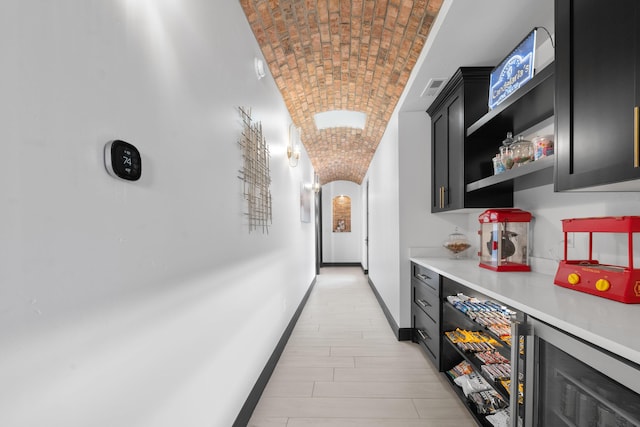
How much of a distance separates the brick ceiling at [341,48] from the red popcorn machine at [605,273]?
1478 mm

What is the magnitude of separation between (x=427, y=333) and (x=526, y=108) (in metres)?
1.90

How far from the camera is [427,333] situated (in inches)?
103

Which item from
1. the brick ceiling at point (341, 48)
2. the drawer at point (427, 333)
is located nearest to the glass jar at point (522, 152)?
the brick ceiling at point (341, 48)

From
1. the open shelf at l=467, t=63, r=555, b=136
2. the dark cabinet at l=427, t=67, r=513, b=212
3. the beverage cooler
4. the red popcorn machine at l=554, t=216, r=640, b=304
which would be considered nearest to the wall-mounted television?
the open shelf at l=467, t=63, r=555, b=136

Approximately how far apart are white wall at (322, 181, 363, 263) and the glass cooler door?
781 centimetres

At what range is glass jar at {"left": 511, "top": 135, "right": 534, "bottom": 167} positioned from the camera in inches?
71.4

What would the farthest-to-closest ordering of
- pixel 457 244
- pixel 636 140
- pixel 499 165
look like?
pixel 457 244, pixel 499 165, pixel 636 140

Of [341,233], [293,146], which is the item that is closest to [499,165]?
[293,146]

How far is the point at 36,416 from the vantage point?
60cm

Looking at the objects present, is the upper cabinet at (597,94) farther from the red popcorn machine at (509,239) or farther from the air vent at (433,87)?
the air vent at (433,87)

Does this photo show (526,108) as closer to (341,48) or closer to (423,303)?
(341,48)

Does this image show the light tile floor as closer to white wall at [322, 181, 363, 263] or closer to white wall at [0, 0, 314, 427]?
white wall at [0, 0, 314, 427]

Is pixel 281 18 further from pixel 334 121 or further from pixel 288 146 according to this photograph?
pixel 334 121

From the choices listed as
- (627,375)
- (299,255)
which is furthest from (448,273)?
(299,255)
